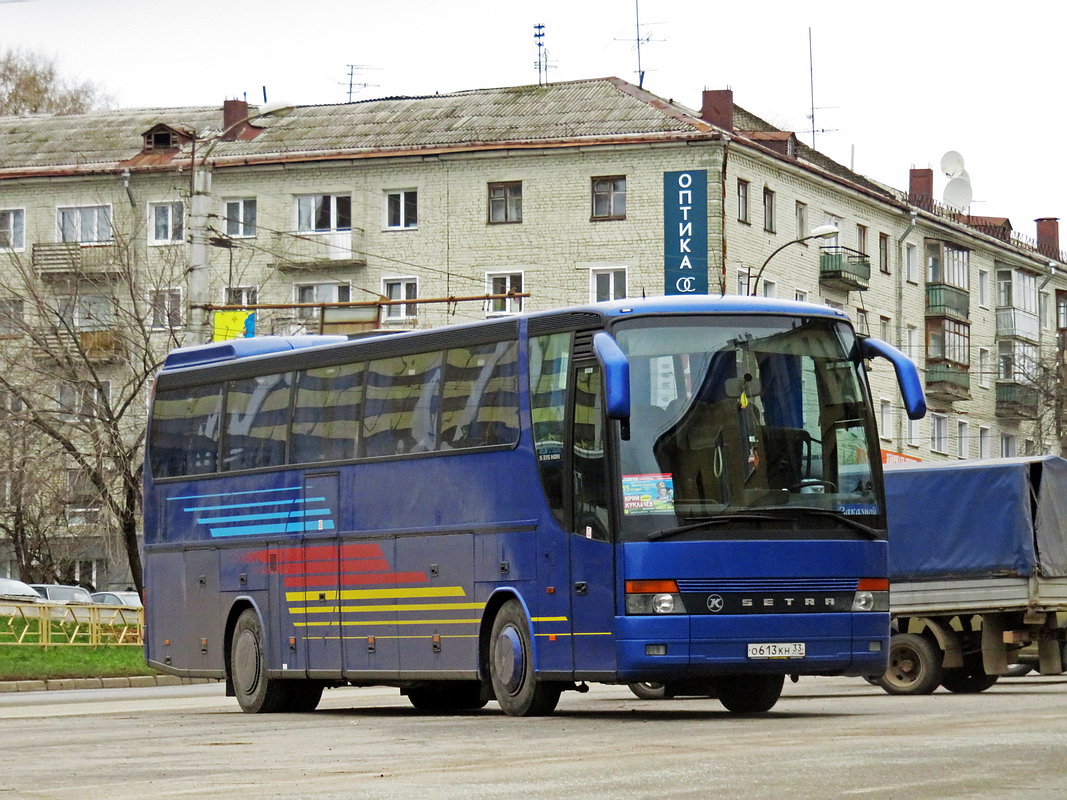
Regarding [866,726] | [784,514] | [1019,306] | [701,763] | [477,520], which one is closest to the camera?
[701,763]

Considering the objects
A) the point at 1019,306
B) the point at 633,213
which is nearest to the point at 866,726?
the point at 633,213

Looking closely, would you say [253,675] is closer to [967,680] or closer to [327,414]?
[327,414]

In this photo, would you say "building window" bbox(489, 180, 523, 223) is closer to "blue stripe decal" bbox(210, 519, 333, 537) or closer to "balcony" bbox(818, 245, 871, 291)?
"balcony" bbox(818, 245, 871, 291)

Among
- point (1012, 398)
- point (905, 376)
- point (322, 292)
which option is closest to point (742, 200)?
point (322, 292)

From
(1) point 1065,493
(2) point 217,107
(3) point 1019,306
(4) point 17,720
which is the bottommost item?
(4) point 17,720

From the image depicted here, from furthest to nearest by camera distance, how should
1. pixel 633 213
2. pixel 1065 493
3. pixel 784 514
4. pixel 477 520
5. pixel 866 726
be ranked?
pixel 633 213 < pixel 1065 493 < pixel 477 520 < pixel 784 514 < pixel 866 726

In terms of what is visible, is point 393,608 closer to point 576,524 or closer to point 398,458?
point 398,458

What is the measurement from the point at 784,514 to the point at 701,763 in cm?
548

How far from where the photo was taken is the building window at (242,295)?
59.7 m

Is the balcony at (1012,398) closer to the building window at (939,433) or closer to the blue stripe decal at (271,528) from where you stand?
the building window at (939,433)

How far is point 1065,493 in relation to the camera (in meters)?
24.0

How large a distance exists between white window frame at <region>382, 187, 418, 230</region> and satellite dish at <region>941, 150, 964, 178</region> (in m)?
19.9

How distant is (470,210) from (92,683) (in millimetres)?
30620

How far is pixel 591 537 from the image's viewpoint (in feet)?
56.6
